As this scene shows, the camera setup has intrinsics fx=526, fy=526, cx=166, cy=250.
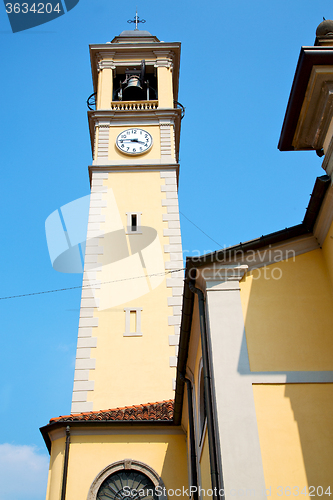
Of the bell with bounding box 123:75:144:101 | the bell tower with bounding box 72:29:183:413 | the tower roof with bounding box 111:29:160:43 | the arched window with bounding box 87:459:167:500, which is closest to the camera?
the arched window with bounding box 87:459:167:500

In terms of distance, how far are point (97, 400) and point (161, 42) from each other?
56.2ft

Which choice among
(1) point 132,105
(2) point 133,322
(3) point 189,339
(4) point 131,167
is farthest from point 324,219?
(1) point 132,105

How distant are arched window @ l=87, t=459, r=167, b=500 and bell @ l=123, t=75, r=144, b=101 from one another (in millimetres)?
16407

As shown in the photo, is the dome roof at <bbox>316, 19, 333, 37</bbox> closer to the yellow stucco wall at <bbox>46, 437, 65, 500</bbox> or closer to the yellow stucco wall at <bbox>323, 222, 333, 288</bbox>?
the yellow stucco wall at <bbox>323, 222, 333, 288</bbox>

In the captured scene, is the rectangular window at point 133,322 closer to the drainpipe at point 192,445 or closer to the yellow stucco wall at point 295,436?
the drainpipe at point 192,445

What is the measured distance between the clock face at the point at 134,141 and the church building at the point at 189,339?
67 mm

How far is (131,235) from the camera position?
18.3 m

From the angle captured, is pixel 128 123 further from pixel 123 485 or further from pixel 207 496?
pixel 207 496

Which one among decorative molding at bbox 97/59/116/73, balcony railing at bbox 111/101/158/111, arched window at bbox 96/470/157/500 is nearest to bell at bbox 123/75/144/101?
balcony railing at bbox 111/101/158/111

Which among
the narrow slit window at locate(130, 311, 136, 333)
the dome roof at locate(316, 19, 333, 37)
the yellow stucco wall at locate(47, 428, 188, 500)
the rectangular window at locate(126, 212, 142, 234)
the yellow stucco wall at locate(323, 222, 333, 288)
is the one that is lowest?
the yellow stucco wall at locate(47, 428, 188, 500)

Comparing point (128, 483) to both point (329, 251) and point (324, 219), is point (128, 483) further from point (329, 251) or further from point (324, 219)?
point (324, 219)

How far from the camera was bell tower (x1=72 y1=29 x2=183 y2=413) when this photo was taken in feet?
49.0

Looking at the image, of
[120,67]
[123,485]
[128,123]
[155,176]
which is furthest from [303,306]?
[120,67]

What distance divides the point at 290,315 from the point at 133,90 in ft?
58.3
